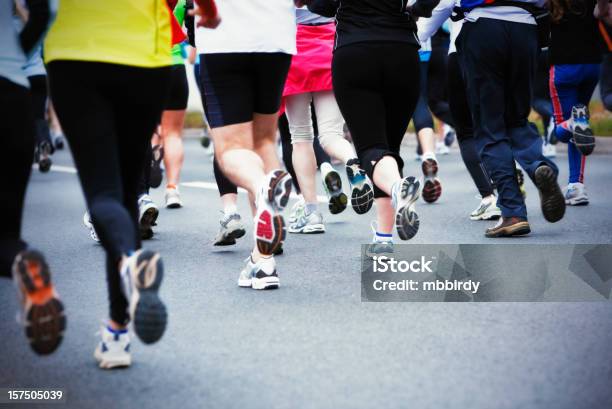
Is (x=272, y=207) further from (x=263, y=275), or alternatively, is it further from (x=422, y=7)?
(x=422, y=7)

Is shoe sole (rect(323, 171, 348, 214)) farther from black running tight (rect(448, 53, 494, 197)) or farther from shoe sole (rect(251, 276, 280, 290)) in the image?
shoe sole (rect(251, 276, 280, 290))

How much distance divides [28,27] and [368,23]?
2.27m

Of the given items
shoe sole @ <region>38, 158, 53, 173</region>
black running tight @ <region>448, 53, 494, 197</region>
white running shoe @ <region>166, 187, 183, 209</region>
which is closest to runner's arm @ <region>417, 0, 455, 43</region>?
black running tight @ <region>448, 53, 494, 197</region>

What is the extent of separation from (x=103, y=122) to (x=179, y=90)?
4809 millimetres

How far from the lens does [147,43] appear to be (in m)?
3.65

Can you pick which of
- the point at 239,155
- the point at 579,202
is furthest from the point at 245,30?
the point at 579,202

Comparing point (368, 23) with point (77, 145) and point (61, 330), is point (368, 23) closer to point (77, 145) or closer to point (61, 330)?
point (77, 145)

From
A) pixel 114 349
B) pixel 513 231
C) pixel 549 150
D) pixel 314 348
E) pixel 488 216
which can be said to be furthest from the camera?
pixel 549 150

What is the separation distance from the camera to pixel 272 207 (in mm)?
4613

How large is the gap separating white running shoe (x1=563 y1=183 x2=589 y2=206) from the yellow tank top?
215 inches

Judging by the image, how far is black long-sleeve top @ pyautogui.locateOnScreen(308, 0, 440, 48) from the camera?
5.45 meters

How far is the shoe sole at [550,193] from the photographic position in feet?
21.2

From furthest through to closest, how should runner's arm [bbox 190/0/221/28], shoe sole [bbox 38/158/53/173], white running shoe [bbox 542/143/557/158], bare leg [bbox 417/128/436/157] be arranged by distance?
shoe sole [bbox 38/158/53/173]
white running shoe [bbox 542/143/557/158]
bare leg [bbox 417/128/436/157]
runner's arm [bbox 190/0/221/28]

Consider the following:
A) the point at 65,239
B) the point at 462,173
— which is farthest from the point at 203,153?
the point at 65,239
